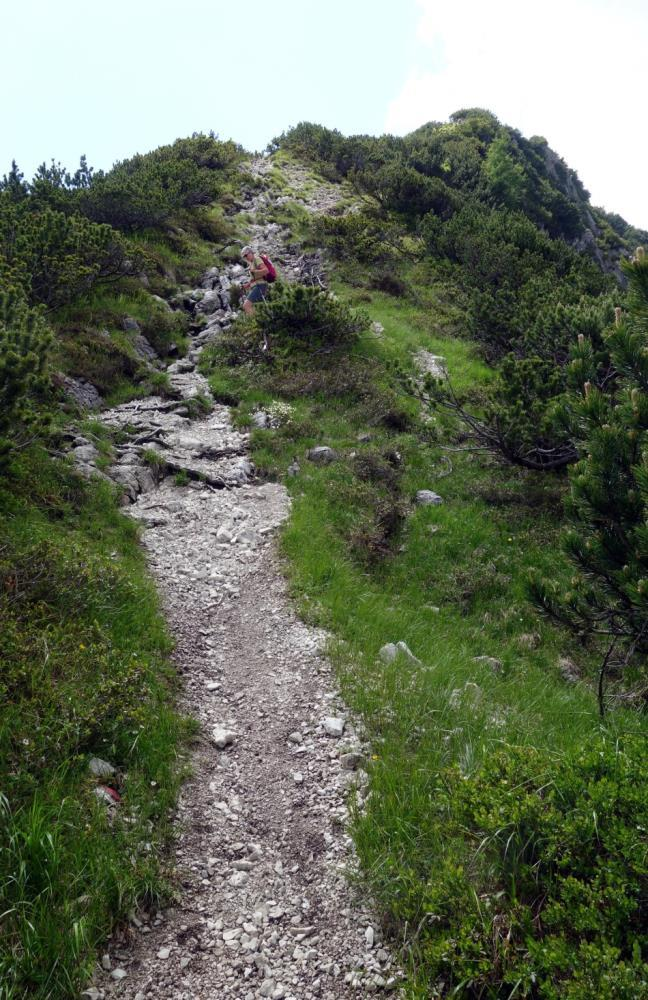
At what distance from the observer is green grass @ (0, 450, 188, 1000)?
3.52 meters

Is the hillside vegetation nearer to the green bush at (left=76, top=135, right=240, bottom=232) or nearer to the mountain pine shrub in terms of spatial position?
the mountain pine shrub

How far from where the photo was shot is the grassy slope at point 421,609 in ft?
14.5

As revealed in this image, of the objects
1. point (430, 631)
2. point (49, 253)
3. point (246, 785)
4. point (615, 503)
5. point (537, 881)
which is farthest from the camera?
point (49, 253)

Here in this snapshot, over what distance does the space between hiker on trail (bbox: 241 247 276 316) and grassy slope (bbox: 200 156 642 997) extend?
330cm

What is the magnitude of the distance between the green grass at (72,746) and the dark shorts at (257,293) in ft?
40.7

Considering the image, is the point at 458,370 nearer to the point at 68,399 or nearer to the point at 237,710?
the point at 68,399

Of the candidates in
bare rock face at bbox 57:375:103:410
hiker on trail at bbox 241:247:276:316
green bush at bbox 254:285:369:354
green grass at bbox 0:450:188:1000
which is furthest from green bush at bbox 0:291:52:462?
hiker on trail at bbox 241:247:276:316

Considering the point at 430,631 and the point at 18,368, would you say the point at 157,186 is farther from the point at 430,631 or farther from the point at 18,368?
the point at 430,631

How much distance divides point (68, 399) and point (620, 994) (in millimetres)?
12750

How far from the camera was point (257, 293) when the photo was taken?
735 inches

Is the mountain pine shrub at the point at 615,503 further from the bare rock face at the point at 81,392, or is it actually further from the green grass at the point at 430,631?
the bare rock face at the point at 81,392

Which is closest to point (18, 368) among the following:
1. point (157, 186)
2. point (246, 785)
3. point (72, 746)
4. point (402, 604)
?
point (72, 746)

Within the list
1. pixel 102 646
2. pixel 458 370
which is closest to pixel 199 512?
pixel 102 646

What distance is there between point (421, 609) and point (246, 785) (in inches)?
167
